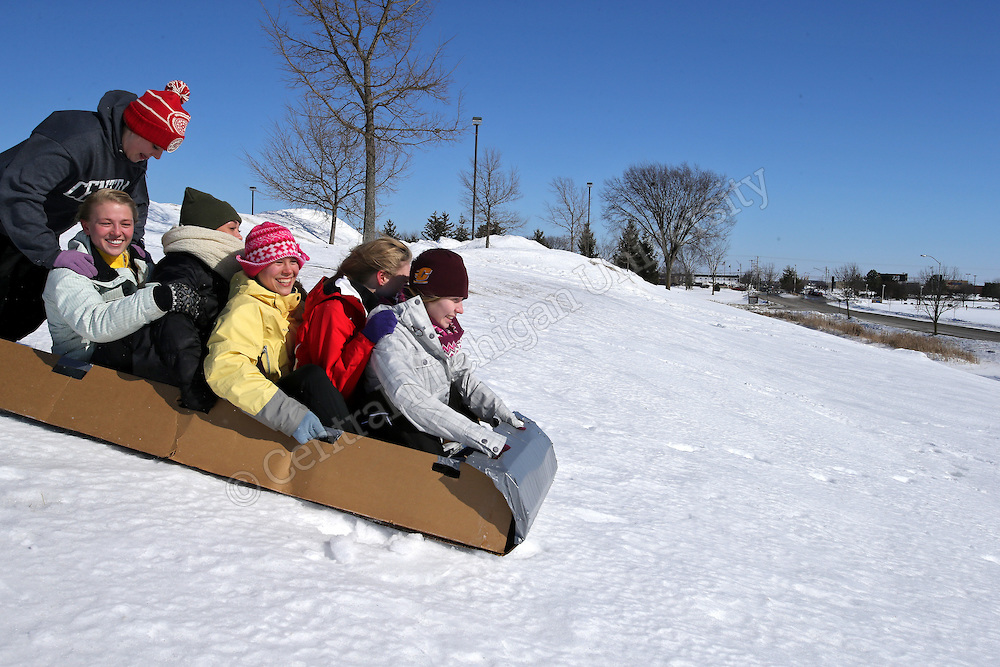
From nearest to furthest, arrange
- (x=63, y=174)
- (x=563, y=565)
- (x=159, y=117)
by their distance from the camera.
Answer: (x=563, y=565)
(x=63, y=174)
(x=159, y=117)

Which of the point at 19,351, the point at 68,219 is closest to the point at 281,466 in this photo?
the point at 19,351

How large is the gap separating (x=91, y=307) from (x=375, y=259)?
1376 millimetres

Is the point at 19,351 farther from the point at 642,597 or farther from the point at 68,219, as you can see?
the point at 642,597

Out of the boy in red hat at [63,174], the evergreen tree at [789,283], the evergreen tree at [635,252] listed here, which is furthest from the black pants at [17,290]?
the evergreen tree at [789,283]

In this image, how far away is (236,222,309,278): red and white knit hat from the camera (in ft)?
9.30

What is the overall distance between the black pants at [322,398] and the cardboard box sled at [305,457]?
0.42ft

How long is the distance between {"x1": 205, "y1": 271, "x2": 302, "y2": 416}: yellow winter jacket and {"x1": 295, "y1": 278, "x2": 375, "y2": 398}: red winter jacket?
12cm

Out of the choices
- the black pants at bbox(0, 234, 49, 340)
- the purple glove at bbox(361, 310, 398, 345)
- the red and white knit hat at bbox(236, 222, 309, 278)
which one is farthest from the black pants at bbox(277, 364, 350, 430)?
the black pants at bbox(0, 234, 49, 340)

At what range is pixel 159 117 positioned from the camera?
11.0 feet

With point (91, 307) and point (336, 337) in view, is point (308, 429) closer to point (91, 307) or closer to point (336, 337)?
point (336, 337)

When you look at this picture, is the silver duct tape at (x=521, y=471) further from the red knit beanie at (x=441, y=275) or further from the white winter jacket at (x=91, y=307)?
the white winter jacket at (x=91, y=307)

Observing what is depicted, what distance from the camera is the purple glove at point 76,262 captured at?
2908 millimetres

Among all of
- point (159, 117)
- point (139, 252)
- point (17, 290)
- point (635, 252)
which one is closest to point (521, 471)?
point (139, 252)

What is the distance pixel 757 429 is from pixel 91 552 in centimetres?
516
